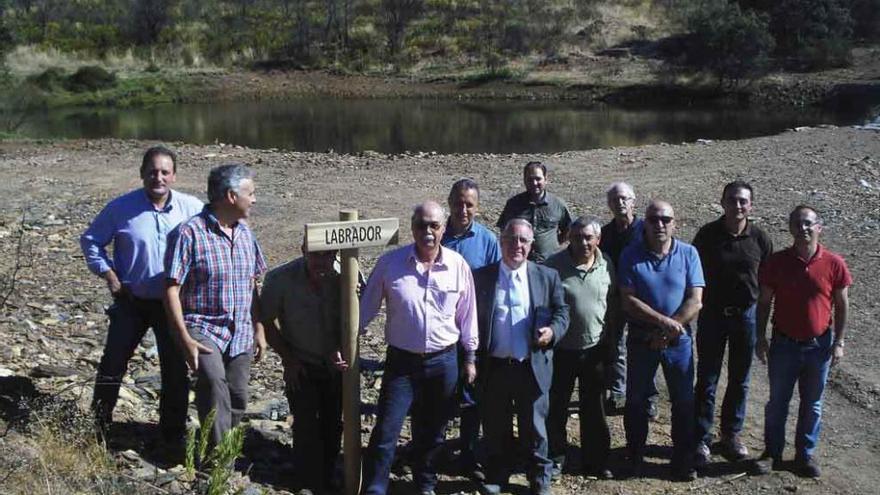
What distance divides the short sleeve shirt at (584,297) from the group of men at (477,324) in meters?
0.01

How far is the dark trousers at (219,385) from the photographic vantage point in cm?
447

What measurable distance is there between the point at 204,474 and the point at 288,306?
88cm

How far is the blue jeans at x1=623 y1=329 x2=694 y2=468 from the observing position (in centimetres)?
529

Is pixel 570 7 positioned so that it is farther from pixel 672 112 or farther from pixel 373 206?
pixel 373 206

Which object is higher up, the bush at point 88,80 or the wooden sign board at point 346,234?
the bush at point 88,80

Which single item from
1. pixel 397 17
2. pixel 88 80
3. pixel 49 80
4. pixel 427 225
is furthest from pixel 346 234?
pixel 397 17

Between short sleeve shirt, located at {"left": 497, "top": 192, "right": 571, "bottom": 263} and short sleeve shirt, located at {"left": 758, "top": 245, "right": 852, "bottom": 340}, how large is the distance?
158 cm

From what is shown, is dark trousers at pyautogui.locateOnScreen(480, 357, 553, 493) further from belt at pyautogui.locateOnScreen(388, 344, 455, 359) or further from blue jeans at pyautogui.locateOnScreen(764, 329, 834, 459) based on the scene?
blue jeans at pyautogui.locateOnScreen(764, 329, 834, 459)

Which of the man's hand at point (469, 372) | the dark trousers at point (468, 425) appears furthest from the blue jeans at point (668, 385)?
the man's hand at point (469, 372)

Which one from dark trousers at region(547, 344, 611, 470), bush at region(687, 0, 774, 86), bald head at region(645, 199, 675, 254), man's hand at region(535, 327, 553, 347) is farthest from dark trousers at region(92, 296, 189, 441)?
bush at region(687, 0, 774, 86)

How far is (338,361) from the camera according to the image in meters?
4.75

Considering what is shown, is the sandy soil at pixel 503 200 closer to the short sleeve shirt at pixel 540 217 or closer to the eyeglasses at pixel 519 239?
the short sleeve shirt at pixel 540 217

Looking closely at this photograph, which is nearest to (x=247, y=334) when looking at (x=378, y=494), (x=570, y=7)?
(x=378, y=494)

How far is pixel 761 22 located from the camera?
41281 millimetres
